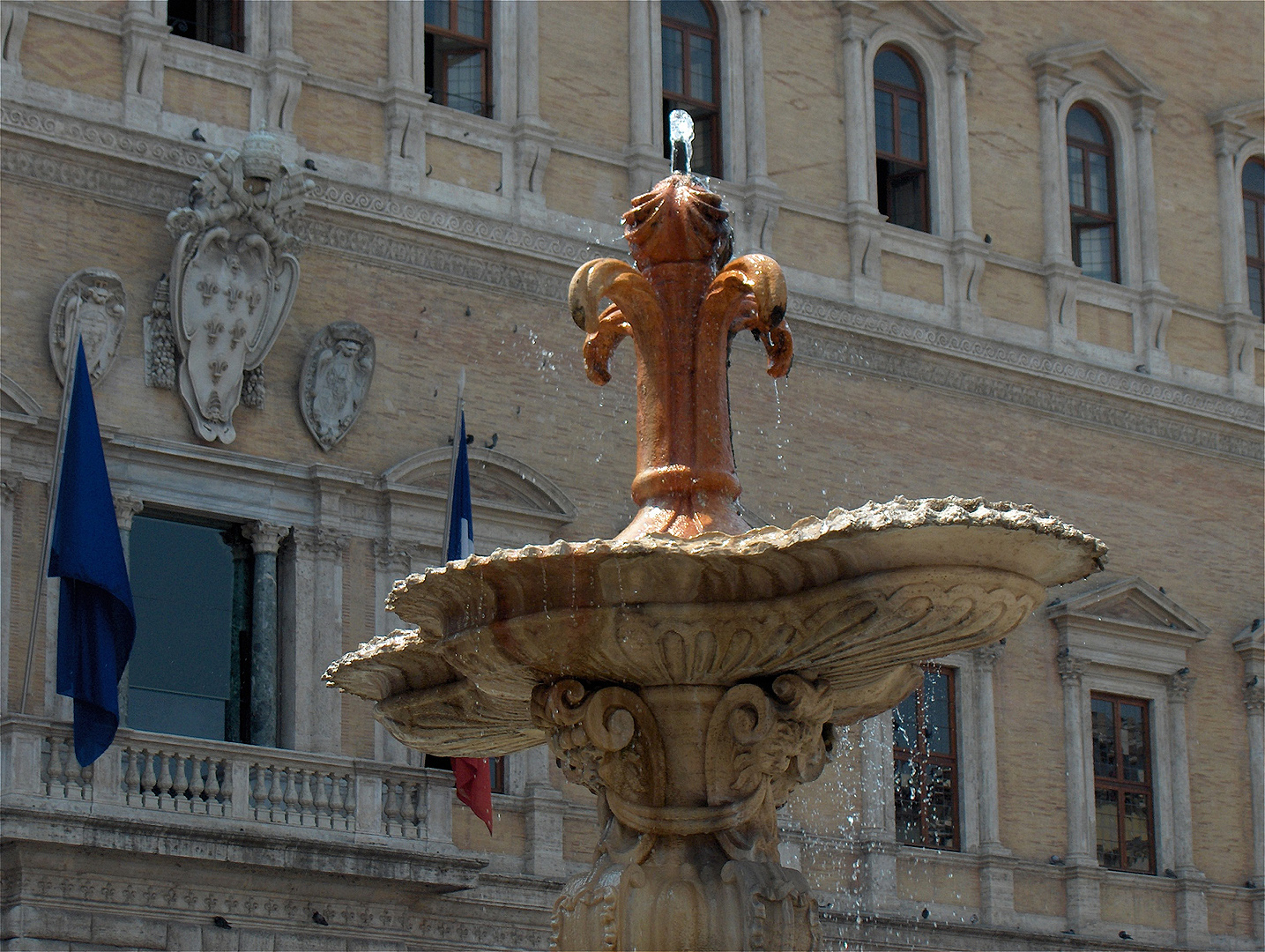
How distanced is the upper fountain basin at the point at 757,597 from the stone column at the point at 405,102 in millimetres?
9952

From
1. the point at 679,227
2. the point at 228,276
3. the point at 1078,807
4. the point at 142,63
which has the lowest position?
the point at 1078,807

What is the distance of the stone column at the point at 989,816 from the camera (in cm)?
1834

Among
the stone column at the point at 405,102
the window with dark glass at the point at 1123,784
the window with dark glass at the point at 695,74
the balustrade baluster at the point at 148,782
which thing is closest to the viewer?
the balustrade baluster at the point at 148,782

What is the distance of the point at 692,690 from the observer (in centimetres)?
679

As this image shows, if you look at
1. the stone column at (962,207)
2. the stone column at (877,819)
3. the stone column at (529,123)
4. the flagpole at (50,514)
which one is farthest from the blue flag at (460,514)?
the stone column at (962,207)

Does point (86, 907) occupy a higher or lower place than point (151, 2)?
lower

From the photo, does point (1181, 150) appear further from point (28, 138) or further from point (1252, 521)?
point (28, 138)

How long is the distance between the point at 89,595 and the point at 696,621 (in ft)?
26.0

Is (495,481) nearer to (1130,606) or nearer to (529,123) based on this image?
(529,123)

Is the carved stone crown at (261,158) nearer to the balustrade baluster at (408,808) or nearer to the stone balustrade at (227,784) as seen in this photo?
the stone balustrade at (227,784)

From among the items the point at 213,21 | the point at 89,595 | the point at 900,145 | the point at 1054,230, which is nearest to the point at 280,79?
the point at 213,21

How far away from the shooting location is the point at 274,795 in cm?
1448

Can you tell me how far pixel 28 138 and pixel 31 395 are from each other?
5.33ft

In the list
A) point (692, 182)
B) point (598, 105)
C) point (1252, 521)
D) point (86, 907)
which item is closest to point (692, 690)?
point (692, 182)
